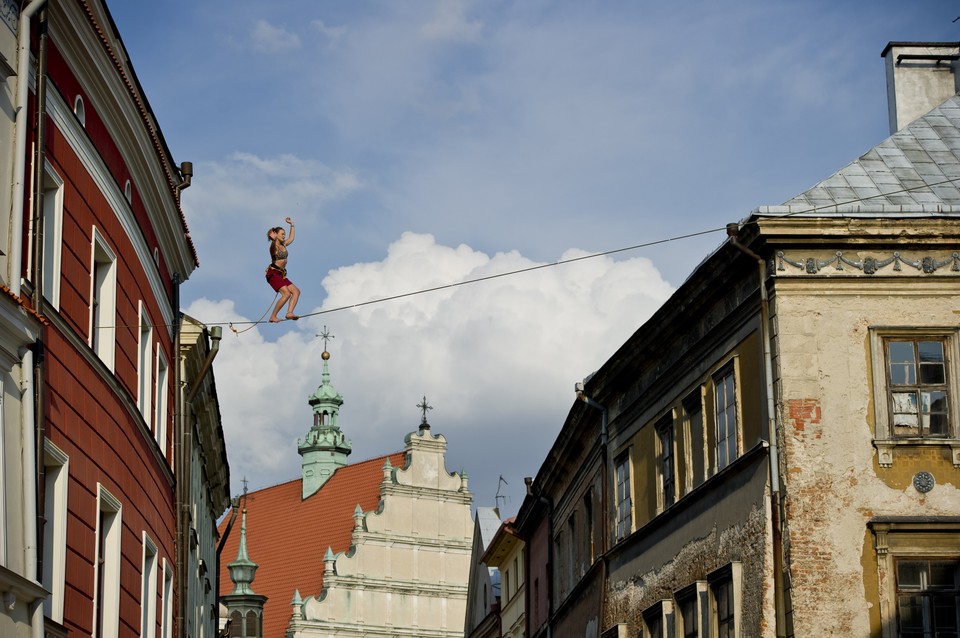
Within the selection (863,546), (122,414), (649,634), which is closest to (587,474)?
(649,634)

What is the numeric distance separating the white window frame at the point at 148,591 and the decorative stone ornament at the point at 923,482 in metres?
8.46

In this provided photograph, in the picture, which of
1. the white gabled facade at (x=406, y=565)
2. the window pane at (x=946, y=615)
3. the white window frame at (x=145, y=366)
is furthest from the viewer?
the white gabled facade at (x=406, y=565)

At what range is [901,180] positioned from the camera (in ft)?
60.7

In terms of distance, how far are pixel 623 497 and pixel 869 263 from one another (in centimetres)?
770

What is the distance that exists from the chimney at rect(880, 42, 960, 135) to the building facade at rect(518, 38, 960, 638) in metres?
1.70

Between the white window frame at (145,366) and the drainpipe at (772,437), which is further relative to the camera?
the white window frame at (145,366)

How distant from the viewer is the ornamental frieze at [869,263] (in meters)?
16.9

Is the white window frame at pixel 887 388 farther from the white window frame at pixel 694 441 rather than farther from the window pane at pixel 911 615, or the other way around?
the white window frame at pixel 694 441

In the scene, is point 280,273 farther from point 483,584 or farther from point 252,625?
point 483,584

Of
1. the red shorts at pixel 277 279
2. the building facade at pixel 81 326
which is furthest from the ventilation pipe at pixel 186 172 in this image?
the red shorts at pixel 277 279

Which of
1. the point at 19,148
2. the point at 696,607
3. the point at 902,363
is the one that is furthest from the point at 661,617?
the point at 19,148

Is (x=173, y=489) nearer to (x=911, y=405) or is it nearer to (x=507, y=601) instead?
(x=911, y=405)

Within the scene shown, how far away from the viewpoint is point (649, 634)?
21375 millimetres

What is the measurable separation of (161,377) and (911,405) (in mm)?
9167
